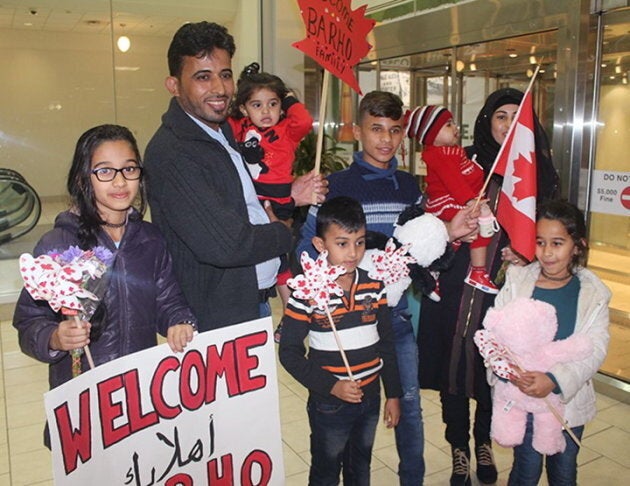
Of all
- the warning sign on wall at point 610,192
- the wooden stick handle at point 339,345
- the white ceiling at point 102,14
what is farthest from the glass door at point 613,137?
the white ceiling at point 102,14

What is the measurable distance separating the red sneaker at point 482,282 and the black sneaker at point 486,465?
2.68ft

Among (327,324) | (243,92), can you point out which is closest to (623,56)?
(243,92)

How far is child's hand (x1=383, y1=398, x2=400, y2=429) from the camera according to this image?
211 centimetres

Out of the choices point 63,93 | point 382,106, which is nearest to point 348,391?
point 382,106

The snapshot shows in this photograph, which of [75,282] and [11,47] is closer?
[75,282]

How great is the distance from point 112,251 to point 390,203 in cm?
105

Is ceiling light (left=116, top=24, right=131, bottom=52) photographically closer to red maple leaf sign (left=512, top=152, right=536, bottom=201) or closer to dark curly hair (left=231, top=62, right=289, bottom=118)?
dark curly hair (left=231, top=62, right=289, bottom=118)

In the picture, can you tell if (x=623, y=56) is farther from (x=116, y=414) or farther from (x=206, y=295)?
(x=116, y=414)

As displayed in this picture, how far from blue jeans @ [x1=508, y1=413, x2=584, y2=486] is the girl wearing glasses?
125 centimetres

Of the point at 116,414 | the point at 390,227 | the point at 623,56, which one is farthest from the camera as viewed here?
the point at 623,56

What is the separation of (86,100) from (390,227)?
17.3ft

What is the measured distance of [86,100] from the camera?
21.4ft

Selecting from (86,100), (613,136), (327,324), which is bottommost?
(327,324)

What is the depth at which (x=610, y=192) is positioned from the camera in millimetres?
3877
